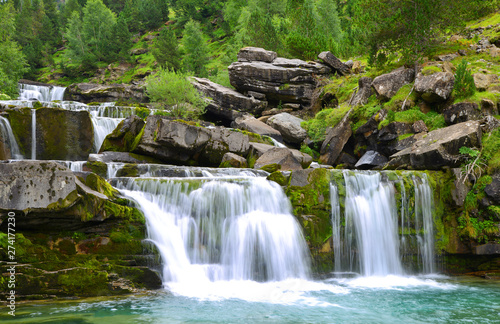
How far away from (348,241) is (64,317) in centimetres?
914

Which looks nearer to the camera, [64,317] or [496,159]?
[64,317]

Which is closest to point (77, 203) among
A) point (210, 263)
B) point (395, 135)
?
point (210, 263)

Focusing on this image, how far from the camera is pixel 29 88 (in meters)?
37.6

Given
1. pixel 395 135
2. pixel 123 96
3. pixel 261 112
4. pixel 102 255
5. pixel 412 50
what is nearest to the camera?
pixel 102 255

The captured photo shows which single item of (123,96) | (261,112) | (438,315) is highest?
(123,96)

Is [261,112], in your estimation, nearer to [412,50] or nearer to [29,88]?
[412,50]

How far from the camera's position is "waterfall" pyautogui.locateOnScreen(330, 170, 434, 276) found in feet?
39.5

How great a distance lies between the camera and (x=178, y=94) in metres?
28.6

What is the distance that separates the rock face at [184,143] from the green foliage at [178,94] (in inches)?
411

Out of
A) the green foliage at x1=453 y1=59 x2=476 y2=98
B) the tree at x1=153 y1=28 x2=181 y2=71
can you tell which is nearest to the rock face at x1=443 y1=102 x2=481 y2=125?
the green foliage at x1=453 y1=59 x2=476 y2=98

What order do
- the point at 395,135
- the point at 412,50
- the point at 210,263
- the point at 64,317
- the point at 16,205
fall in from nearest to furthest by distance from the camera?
the point at 64,317 < the point at 16,205 < the point at 210,263 < the point at 395,135 < the point at 412,50

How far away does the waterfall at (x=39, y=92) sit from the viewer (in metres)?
36.2

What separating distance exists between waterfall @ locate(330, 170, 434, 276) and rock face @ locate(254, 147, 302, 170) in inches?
187

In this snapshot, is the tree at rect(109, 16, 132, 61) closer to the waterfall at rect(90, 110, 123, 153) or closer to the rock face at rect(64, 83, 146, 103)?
the rock face at rect(64, 83, 146, 103)
